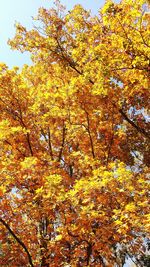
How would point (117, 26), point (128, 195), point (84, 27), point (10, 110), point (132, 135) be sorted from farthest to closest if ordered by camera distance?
1. point (132, 135)
2. point (84, 27)
3. point (10, 110)
4. point (117, 26)
5. point (128, 195)

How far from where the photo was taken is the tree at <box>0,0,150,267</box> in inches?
334

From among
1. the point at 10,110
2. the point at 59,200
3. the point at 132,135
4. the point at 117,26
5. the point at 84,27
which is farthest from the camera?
the point at 132,135

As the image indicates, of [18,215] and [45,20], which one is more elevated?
[45,20]

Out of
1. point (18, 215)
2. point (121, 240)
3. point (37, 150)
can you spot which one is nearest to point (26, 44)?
point (37, 150)

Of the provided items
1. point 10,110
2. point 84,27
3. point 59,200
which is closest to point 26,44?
point 84,27

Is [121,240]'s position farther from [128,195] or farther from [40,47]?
[40,47]

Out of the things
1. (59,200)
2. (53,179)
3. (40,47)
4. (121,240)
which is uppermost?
(40,47)

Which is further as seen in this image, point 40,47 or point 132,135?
point 132,135

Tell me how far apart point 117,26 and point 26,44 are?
5.90m

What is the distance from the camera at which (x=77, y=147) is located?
1462 cm

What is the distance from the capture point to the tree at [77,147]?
27.8 feet

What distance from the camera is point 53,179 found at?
26.2 feet

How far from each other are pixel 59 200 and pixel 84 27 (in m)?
8.79

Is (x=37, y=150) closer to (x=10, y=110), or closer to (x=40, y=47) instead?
(x=10, y=110)
